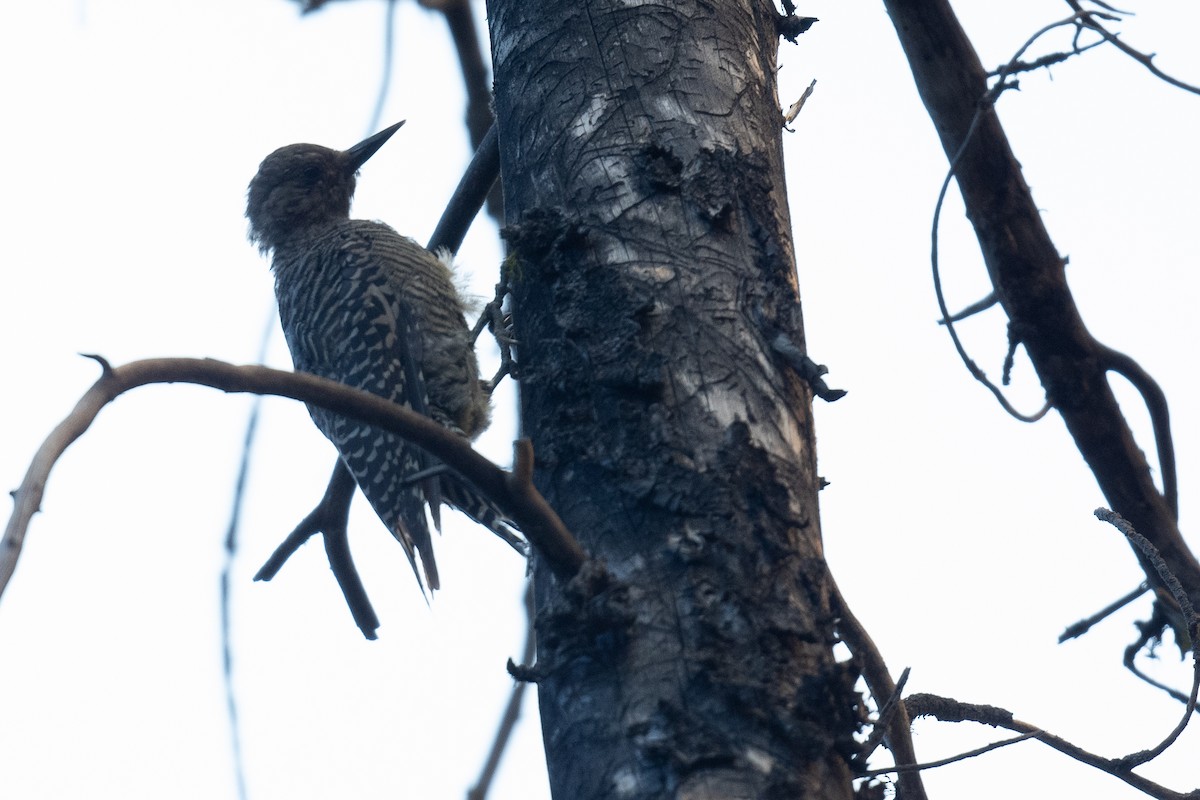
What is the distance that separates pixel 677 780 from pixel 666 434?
511 mm

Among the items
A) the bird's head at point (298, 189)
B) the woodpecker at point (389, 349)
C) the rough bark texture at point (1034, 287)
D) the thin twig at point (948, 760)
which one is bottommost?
the thin twig at point (948, 760)

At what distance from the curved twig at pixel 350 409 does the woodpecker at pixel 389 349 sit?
2.53 metres

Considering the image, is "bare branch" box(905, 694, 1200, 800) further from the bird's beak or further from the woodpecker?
the bird's beak

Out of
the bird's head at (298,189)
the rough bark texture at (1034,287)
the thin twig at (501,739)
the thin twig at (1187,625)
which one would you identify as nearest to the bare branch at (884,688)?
the thin twig at (1187,625)

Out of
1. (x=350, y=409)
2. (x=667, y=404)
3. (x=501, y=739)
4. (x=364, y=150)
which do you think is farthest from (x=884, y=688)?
(x=364, y=150)

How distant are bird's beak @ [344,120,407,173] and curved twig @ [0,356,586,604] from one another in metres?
4.71

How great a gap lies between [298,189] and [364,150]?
1.29 ft

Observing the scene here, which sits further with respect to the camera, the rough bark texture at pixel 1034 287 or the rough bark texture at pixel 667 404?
the rough bark texture at pixel 1034 287

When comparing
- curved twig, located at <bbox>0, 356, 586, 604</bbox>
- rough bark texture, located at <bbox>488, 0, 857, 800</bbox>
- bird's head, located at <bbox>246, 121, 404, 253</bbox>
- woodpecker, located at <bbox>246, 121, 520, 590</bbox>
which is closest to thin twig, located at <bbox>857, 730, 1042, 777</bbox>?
rough bark texture, located at <bbox>488, 0, 857, 800</bbox>

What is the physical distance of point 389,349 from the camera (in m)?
4.83

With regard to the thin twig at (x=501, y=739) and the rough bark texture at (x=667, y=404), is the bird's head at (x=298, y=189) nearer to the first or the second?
the rough bark texture at (x=667, y=404)

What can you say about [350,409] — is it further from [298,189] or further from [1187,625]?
[298,189]

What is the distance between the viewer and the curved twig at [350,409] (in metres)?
1.40

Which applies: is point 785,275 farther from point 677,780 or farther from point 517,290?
point 677,780
